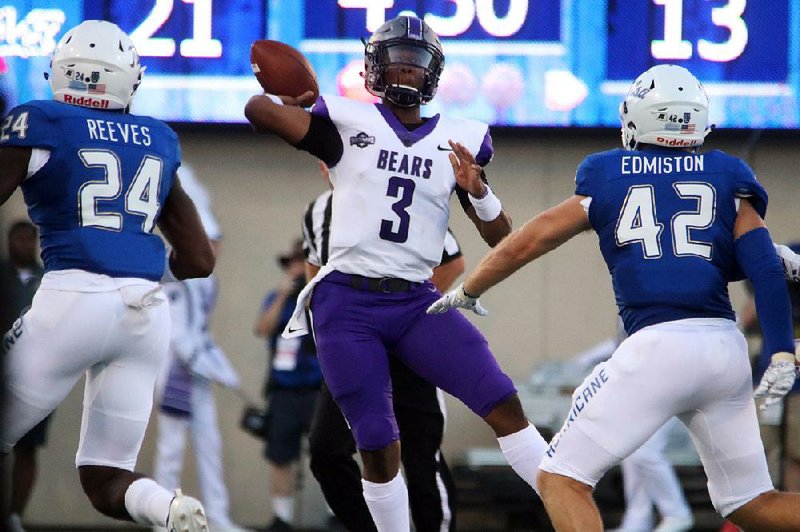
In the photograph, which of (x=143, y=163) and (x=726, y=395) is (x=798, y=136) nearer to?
(x=726, y=395)

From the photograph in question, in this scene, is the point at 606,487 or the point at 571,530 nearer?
the point at 571,530

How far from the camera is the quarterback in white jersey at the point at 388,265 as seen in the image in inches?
163

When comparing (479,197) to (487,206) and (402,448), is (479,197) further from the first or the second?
(402,448)

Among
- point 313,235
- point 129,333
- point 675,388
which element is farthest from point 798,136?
point 129,333

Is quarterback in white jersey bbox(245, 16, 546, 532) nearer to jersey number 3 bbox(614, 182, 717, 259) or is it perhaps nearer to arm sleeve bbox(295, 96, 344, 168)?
arm sleeve bbox(295, 96, 344, 168)

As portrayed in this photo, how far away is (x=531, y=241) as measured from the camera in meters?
3.85

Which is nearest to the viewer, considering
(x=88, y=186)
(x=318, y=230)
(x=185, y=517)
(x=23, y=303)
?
(x=185, y=517)

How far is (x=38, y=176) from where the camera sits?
3961 millimetres

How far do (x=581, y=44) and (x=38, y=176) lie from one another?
12.0 feet

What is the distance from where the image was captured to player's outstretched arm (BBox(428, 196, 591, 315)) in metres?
3.84

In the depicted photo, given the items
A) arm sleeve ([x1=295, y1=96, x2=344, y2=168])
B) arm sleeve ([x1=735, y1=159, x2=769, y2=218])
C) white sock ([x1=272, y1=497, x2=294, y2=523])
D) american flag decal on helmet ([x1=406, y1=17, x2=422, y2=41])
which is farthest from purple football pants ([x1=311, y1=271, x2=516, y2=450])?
white sock ([x1=272, y1=497, x2=294, y2=523])

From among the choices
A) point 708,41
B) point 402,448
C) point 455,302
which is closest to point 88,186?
point 455,302

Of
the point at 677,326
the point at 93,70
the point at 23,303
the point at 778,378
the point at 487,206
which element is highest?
the point at 93,70

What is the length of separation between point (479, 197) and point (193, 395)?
3.09 metres
